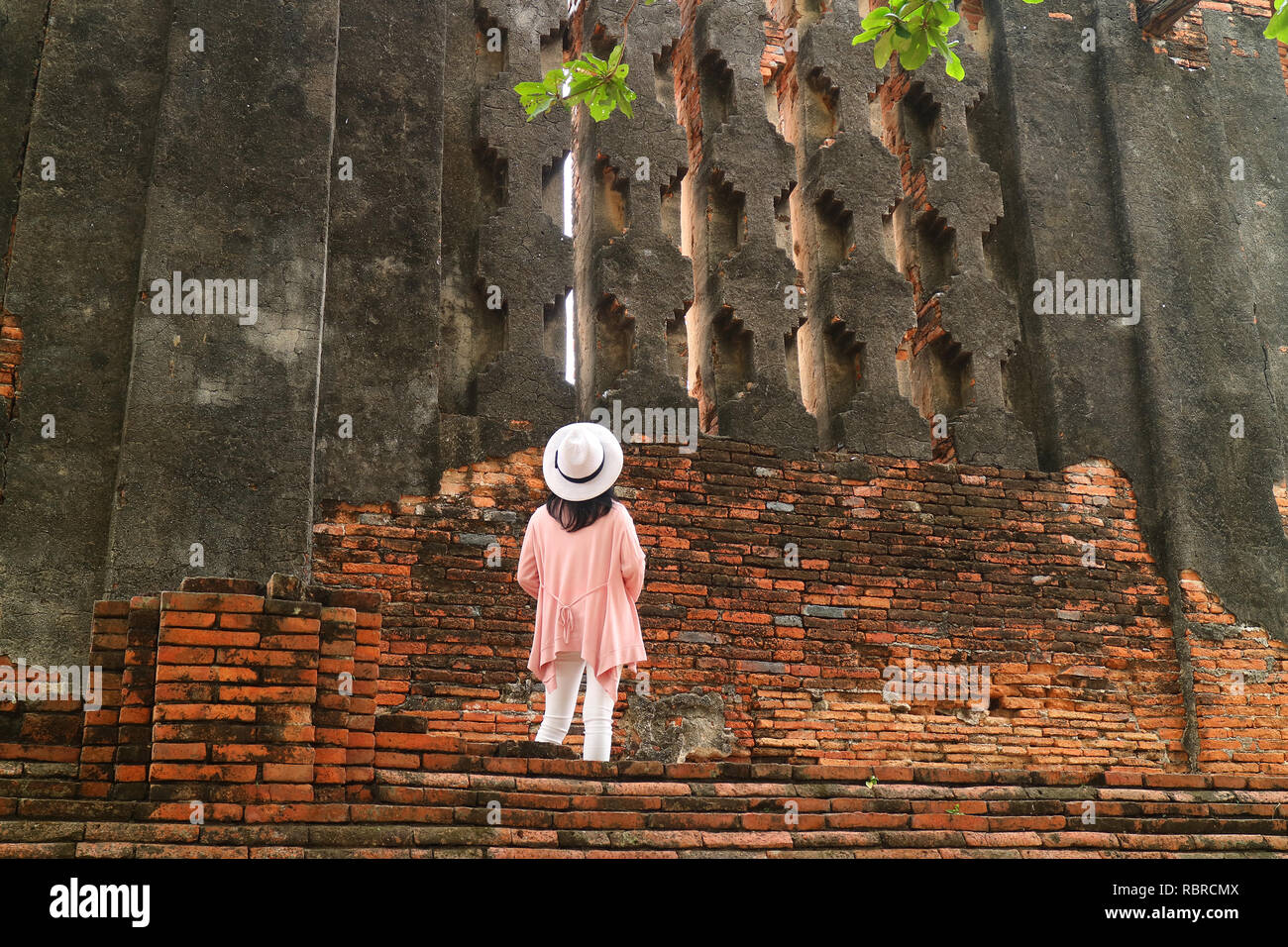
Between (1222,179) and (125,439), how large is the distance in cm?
825

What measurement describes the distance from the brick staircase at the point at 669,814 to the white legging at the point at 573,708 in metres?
0.69

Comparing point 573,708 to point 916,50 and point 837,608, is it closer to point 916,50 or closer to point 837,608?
point 837,608

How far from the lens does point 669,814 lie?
189 inches

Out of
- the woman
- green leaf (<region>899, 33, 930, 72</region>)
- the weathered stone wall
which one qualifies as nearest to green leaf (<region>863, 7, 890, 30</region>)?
green leaf (<region>899, 33, 930, 72</region>)

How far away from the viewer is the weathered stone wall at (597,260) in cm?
745

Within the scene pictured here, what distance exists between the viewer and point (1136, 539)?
30.1 ft

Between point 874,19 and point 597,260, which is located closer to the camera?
point 874,19

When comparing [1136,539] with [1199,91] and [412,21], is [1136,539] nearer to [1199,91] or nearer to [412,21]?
[1199,91]

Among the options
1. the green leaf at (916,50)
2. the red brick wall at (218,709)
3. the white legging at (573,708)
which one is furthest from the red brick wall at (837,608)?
the green leaf at (916,50)

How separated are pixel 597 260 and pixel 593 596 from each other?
11.1 ft

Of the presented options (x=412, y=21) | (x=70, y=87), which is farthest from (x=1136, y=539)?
(x=70, y=87)

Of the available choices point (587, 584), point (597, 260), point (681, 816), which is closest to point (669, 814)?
point (681, 816)

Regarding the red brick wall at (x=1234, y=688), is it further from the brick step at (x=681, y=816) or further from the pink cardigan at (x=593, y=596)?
the pink cardigan at (x=593, y=596)

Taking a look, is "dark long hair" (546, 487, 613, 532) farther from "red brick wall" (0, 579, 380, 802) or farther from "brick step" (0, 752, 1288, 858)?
"red brick wall" (0, 579, 380, 802)
